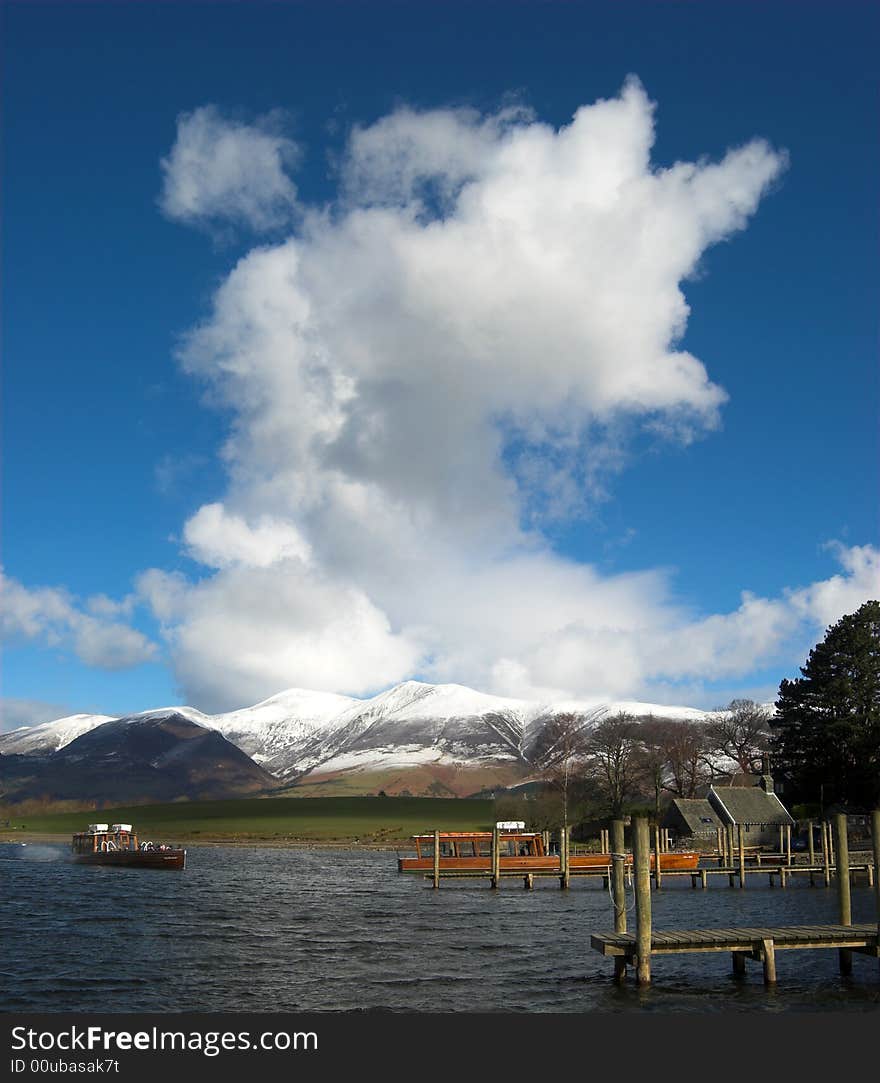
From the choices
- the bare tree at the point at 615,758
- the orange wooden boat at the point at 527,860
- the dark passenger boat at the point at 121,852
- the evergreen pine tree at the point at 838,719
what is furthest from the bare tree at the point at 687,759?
the dark passenger boat at the point at 121,852

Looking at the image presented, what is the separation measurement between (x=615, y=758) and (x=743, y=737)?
2287 cm

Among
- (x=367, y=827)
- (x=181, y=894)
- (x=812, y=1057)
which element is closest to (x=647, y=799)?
(x=367, y=827)

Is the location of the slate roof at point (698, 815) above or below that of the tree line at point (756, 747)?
below

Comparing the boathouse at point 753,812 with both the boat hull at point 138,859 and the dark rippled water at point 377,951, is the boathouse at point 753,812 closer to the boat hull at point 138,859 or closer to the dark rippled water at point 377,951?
the dark rippled water at point 377,951

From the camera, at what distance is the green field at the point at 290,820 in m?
142

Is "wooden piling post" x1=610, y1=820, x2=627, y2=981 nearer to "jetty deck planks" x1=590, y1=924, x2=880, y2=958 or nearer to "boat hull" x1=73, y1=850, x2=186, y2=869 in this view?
"jetty deck planks" x1=590, y1=924, x2=880, y2=958

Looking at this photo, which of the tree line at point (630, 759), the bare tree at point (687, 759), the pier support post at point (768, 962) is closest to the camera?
the pier support post at point (768, 962)

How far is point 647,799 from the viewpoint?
120 metres

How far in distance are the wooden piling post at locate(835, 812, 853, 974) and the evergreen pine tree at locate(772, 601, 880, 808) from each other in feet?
193

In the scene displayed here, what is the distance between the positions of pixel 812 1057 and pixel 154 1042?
14014 millimetres

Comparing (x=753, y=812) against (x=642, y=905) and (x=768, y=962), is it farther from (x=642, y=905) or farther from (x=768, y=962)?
(x=642, y=905)

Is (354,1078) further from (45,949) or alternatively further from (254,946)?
(45,949)

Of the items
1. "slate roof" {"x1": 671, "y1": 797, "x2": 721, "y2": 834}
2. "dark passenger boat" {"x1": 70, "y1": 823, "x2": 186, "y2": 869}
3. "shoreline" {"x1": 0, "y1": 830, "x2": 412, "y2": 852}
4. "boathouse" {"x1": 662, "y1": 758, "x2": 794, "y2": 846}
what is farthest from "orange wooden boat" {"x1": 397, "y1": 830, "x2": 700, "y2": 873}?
"shoreline" {"x1": 0, "y1": 830, "x2": 412, "y2": 852}

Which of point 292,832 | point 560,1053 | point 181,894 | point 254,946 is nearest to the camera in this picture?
point 560,1053
